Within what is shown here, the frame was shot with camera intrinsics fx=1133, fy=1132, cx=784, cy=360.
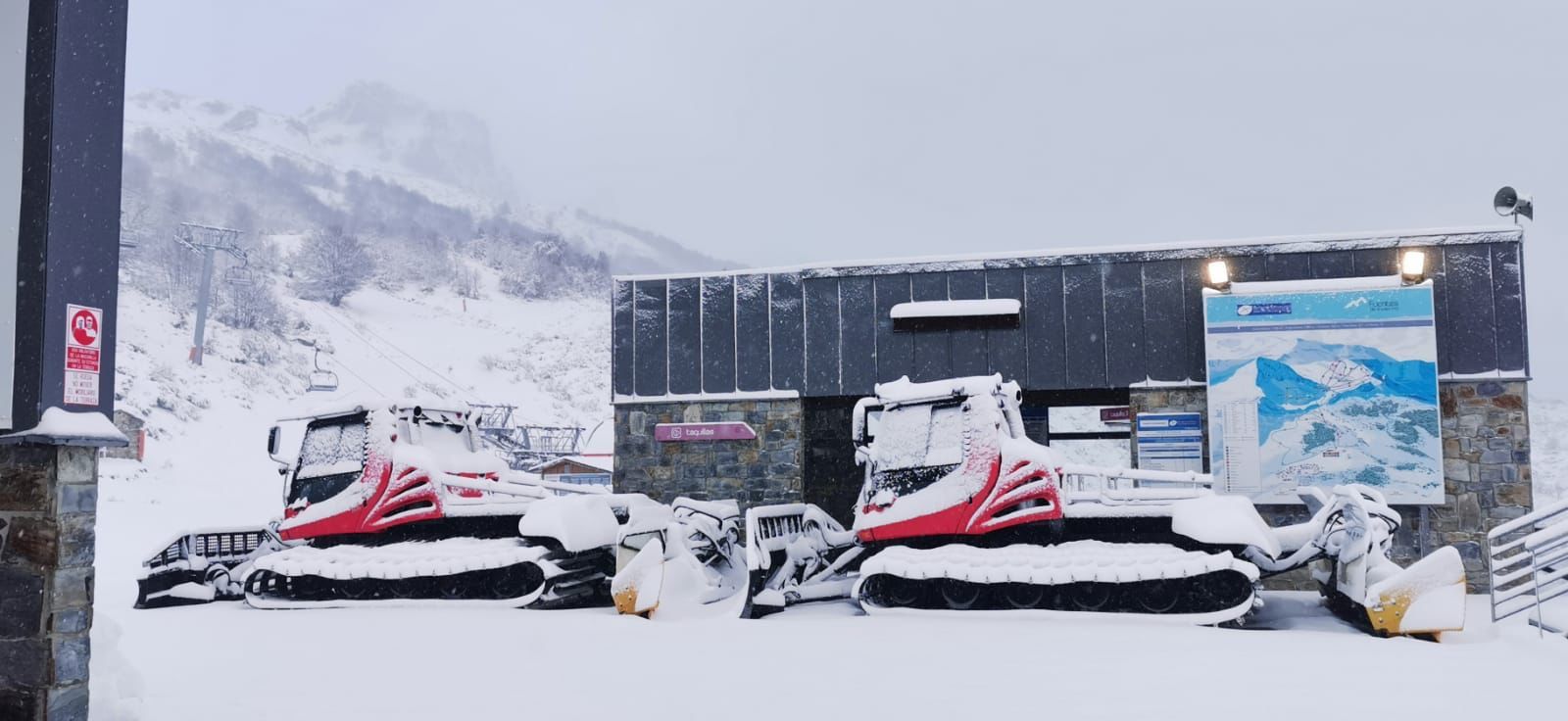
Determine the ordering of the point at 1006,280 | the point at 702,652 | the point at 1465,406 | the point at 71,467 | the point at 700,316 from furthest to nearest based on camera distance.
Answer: the point at 700,316 < the point at 1006,280 < the point at 1465,406 < the point at 702,652 < the point at 71,467

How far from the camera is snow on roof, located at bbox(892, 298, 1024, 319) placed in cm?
1334

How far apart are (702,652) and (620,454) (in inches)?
288

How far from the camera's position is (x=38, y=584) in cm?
487

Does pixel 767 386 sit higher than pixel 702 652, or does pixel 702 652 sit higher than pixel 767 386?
pixel 767 386

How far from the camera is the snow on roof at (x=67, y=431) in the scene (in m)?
4.77

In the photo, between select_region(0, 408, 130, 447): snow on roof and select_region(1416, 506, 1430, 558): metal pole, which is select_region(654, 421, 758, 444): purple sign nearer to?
select_region(1416, 506, 1430, 558): metal pole

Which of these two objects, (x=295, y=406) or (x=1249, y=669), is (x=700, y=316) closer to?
(x=1249, y=669)

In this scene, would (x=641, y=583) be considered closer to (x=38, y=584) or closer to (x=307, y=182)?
(x=38, y=584)

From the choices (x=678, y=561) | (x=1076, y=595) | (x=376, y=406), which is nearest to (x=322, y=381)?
(x=376, y=406)

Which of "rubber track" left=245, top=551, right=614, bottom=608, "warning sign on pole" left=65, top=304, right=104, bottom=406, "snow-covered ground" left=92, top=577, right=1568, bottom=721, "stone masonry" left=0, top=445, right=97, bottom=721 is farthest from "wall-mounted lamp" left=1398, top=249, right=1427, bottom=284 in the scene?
"stone masonry" left=0, top=445, right=97, bottom=721

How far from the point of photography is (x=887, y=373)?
45.4 feet

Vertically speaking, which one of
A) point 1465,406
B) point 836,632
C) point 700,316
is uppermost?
point 700,316

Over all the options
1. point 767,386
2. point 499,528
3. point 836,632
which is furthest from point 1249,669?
point 767,386

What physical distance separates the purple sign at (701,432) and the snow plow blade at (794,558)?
2.36 meters
